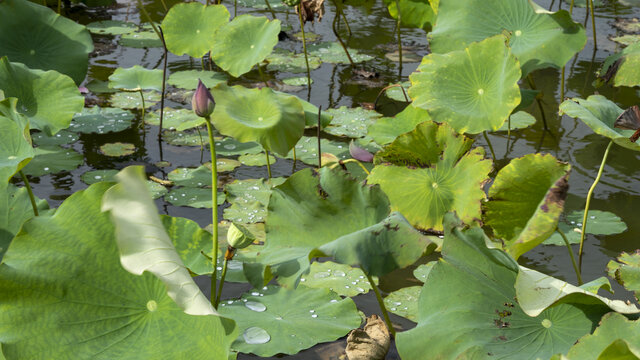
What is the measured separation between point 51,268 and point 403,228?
2.01 feet

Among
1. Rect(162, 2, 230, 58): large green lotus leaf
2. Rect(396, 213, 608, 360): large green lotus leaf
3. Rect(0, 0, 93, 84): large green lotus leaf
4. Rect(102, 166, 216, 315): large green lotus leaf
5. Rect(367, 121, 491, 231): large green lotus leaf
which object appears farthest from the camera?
Rect(162, 2, 230, 58): large green lotus leaf

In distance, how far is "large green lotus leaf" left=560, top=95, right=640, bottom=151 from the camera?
4.57 ft

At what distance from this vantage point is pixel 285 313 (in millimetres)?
1325

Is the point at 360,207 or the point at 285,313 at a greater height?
the point at 360,207

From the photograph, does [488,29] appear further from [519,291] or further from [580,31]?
[519,291]

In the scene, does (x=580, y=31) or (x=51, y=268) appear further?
(x=580, y=31)

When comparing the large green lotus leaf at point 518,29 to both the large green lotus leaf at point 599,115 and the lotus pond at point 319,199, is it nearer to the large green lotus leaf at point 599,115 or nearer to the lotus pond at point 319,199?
the lotus pond at point 319,199

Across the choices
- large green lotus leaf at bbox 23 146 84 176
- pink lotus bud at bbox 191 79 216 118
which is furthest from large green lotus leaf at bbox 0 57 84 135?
pink lotus bud at bbox 191 79 216 118

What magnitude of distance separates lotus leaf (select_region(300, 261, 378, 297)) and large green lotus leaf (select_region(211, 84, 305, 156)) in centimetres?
34

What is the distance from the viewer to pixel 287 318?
1.31m

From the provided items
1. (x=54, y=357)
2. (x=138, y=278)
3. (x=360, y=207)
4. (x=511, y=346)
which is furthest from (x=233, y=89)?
(x=511, y=346)

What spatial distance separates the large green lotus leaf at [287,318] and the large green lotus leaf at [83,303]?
0.21 metres

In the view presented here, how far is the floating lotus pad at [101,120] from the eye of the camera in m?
2.36

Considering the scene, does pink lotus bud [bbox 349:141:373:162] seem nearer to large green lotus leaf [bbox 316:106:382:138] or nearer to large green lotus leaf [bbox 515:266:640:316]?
large green lotus leaf [bbox 316:106:382:138]
